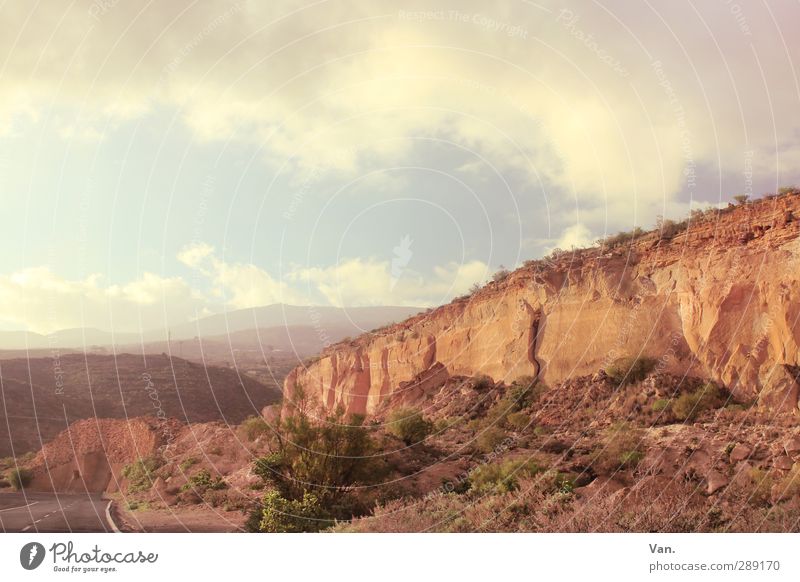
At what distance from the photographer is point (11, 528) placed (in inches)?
707

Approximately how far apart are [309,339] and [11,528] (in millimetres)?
106118

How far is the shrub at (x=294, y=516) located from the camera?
16.4 meters

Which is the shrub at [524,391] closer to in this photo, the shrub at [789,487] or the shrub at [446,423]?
the shrub at [446,423]

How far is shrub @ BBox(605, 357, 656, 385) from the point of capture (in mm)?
25578

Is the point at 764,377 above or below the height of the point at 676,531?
above

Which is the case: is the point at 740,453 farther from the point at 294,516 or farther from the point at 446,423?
the point at 446,423

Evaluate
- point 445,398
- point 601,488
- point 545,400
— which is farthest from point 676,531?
point 445,398

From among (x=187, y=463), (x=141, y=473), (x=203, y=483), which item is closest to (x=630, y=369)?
(x=203, y=483)

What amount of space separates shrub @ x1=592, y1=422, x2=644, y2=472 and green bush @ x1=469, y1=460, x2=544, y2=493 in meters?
2.12

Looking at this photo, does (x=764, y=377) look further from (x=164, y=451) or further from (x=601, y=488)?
(x=164, y=451)

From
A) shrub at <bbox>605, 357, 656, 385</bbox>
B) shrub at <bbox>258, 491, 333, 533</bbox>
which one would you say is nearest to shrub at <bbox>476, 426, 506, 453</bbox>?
shrub at <bbox>605, 357, 656, 385</bbox>

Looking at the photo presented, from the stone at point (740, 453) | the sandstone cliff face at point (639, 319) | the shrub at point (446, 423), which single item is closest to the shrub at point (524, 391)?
the sandstone cliff face at point (639, 319)
